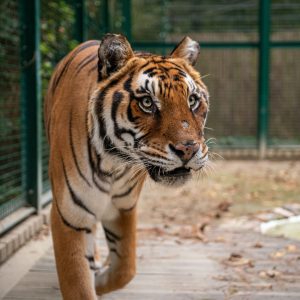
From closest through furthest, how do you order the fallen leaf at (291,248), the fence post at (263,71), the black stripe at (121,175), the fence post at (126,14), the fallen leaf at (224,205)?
1. the black stripe at (121,175)
2. the fallen leaf at (291,248)
3. the fallen leaf at (224,205)
4. the fence post at (126,14)
5. the fence post at (263,71)

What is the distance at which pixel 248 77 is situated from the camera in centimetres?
1024

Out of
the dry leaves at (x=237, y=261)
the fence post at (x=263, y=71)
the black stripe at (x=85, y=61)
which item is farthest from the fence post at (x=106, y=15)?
the black stripe at (x=85, y=61)

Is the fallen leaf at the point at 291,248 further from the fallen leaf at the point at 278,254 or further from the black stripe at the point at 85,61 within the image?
the black stripe at the point at 85,61

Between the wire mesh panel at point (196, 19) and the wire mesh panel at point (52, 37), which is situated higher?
the wire mesh panel at point (196, 19)

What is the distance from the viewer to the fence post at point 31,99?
4.88m

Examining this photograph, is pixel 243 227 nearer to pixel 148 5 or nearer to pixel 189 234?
pixel 189 234

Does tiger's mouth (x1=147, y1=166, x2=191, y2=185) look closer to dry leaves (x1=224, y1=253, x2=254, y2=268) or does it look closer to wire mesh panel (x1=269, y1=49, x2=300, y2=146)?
dry leaves (x1=224, y1=253, x2=254, y2=268)

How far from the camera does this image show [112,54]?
2570 millimetres

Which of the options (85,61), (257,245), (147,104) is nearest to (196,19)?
(257,245)

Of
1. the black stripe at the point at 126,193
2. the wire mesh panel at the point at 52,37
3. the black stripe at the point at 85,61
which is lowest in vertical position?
the black stripe at the point at 126,193

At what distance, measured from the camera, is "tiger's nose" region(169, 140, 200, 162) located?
2303 millimetres

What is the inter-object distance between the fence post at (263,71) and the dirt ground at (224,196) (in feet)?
2.49

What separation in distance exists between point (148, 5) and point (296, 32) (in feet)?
7.85

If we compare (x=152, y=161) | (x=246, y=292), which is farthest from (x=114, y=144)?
(x=246, y=292)
